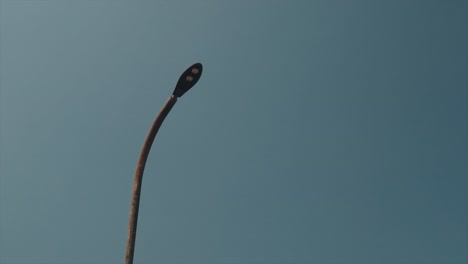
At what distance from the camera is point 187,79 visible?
7.20m

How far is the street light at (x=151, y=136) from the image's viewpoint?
19.5 ft

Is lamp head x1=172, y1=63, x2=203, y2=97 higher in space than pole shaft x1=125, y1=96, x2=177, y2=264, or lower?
higher

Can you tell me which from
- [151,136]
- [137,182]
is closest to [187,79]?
[151,136]

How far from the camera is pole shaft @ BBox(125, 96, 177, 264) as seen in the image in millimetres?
5805

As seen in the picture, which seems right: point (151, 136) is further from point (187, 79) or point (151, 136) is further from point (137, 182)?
point (187, 79)

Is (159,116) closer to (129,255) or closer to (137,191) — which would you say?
(137,191)

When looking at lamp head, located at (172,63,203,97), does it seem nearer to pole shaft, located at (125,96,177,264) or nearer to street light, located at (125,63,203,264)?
street light, located at (125,63,203,264)

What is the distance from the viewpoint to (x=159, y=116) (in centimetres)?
709

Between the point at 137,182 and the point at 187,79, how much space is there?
2300mm

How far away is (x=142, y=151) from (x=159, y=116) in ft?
2.57

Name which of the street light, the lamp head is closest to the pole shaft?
the street light

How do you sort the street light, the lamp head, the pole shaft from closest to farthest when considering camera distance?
the pole shaft
the street light
the lamp head

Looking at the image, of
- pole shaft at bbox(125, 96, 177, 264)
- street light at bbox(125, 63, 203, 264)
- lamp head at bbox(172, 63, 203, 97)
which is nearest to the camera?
pole shaft at bbox(125, 96, 177, 264)

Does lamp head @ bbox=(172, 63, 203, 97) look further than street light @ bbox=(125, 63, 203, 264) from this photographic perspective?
Yes
